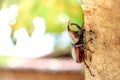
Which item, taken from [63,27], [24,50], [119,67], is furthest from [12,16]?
[119,67]

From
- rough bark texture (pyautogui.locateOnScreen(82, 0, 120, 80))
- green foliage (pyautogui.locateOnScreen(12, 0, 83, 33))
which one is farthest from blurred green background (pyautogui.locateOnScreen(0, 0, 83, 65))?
rough bark texture (pyautogui.locateOnScreen(82, 0, 120, 80))

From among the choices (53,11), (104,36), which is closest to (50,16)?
(53,11)

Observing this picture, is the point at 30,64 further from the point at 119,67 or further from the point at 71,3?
the point at 119,67

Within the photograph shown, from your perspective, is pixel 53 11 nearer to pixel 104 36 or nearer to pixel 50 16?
pixel 50 16

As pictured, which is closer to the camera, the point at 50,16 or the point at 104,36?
the point at 104,36

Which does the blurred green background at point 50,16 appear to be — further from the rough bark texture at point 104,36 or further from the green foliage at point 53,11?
the rough bark texture at point 104,36

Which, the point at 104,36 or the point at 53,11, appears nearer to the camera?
the point at 104,36

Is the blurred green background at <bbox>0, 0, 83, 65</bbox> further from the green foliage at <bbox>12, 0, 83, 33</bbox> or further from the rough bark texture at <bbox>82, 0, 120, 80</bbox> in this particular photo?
the rough bark texture at <bbox>82, 0, 120, 80</bbox>

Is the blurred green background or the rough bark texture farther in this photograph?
the blurred green background
